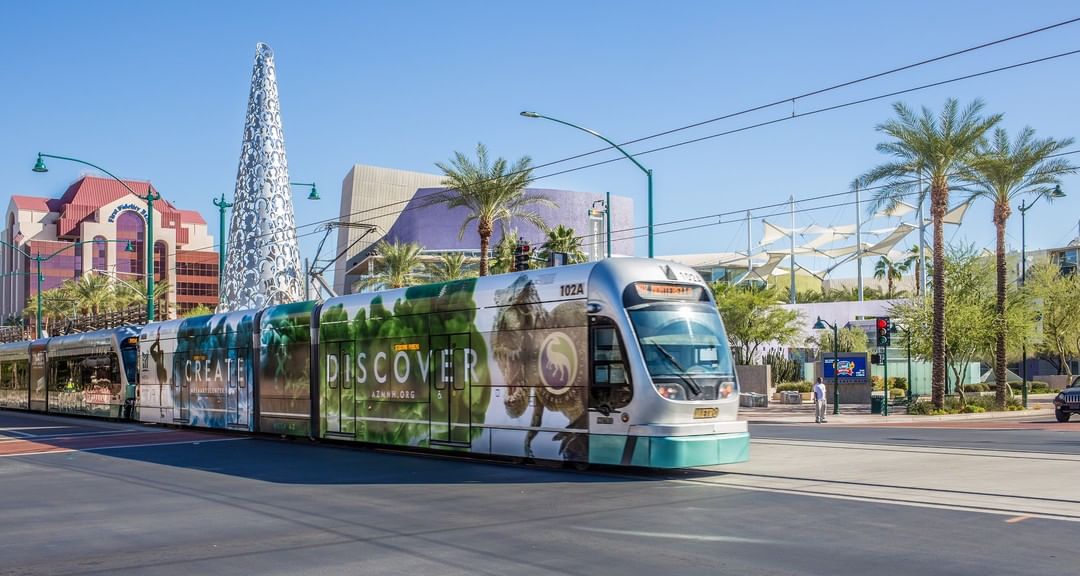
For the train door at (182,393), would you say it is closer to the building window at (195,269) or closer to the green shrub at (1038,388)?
the green shrub at (1038,388)

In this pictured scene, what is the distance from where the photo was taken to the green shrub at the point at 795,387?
53344mm

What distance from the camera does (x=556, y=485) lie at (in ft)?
49.1

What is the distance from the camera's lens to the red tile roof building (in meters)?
140

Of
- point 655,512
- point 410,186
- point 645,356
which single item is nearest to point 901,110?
point 645,356

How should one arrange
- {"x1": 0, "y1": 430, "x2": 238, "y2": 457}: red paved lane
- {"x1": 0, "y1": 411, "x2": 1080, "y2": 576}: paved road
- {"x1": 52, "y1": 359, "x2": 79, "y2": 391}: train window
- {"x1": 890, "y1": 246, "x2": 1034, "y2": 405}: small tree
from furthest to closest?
{"x1": 890, "y1": 246, "x2": 1034, "y2": 405}: small tree
{"x1": 52, "y1": 359, "x2": 79, "y2": 391}: train window
{"x1": 0, "y1": 430, "x2": 238, "y2": 457}: red paved lane
{"x1": 0, "y1": 411, "x2": 1080, "y2": 576}: paved road

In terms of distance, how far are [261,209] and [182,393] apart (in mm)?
28512

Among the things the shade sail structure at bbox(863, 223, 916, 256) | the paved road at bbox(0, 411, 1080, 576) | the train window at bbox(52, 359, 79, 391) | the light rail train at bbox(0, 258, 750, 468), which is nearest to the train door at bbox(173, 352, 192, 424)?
the light rail train at bbox(0, 258, 750, 468)

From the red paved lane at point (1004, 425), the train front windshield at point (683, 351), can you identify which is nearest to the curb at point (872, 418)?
the red paved lane at point (1004, 425)

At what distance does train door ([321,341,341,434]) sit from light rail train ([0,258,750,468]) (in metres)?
0.04

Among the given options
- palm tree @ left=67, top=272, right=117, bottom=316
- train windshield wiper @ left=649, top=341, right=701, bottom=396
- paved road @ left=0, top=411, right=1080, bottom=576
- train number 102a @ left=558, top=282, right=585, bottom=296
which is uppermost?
palm tree @ left=67, top=272, right=117, bottom=316

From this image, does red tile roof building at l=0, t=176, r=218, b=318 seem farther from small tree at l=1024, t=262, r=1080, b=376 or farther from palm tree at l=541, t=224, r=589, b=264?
small tree at l=1024, t=262, r=1080, b=376

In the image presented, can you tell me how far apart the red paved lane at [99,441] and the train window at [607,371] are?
13409mm

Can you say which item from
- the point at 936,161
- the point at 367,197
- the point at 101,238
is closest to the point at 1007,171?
the point at 936,161

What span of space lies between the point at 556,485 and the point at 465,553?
5.23 m
